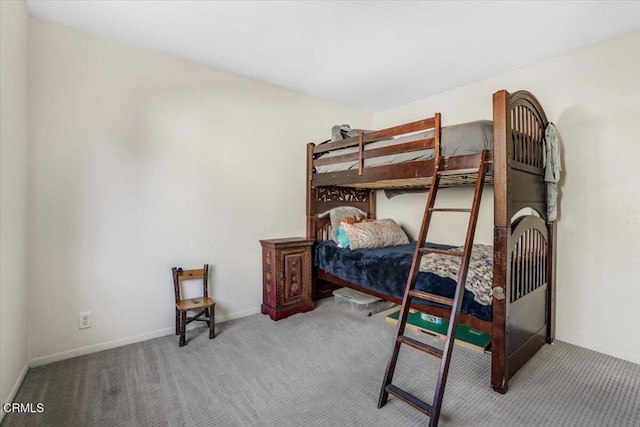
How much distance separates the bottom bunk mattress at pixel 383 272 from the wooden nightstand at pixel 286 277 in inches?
8.6

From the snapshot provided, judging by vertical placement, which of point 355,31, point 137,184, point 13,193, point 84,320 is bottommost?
point 84,320

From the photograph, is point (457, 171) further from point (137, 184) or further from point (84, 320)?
point (84, 320)

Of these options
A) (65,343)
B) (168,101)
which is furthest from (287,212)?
(65,343)

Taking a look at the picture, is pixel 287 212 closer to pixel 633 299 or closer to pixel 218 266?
pixel 218 266

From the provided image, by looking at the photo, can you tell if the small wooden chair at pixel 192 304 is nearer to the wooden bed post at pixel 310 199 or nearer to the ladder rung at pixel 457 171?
the wooden bed post at pixel 310 199

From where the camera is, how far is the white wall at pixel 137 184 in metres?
2.17

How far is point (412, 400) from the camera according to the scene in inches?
63.3

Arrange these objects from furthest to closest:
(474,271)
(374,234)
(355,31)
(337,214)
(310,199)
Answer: (337,214) < (310,199) < (374,234) < (355,31) < (474,271)

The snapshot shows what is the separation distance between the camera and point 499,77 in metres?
2.95

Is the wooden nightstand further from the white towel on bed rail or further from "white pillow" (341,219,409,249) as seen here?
the white towel on bed rail

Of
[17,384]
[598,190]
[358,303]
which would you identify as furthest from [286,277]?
[598,190]

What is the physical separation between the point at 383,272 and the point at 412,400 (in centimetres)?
105

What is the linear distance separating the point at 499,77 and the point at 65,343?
4276mm

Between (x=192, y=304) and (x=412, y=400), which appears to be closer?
(x=412, y=400)
